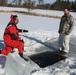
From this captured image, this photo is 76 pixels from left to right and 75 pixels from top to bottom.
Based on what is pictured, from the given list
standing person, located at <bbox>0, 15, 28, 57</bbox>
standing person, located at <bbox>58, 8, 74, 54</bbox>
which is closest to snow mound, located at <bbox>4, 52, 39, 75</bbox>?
standing person, located at <bbox>0, 15, 28, 57</bbox>

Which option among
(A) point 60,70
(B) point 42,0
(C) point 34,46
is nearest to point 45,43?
(C) point 34,46

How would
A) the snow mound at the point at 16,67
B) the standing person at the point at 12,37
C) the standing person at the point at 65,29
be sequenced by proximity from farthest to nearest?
the standing person at the point at 65,29 → the standing person at the point at 12,37 → the snow mound at the point at 16,67

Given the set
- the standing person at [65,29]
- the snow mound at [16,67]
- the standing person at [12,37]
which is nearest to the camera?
the snow mound at [16,67]

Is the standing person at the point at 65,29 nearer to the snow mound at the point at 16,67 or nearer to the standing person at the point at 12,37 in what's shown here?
the standing person at the point at 12,37

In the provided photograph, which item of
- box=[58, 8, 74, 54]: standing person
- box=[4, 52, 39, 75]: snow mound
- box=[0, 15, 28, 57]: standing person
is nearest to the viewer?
box=[4, 52, 39, 75]: snow mound

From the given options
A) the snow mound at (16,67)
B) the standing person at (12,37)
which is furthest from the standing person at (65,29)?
the snow mound at (16,67)

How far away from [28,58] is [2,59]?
0.88 metres

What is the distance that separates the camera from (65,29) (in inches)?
339

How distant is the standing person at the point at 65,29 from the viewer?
8500 mm

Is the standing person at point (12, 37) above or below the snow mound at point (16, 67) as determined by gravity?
above

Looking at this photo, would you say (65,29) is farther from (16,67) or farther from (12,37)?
(16,67)

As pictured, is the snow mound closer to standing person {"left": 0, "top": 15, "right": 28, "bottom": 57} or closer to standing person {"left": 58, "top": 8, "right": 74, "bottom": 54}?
standing person {"left": 0, "top": 15, "right": 28, "bottom": 57}

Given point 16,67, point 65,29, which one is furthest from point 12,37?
point 65,29

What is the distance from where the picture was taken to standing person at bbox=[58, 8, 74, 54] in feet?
27.9
